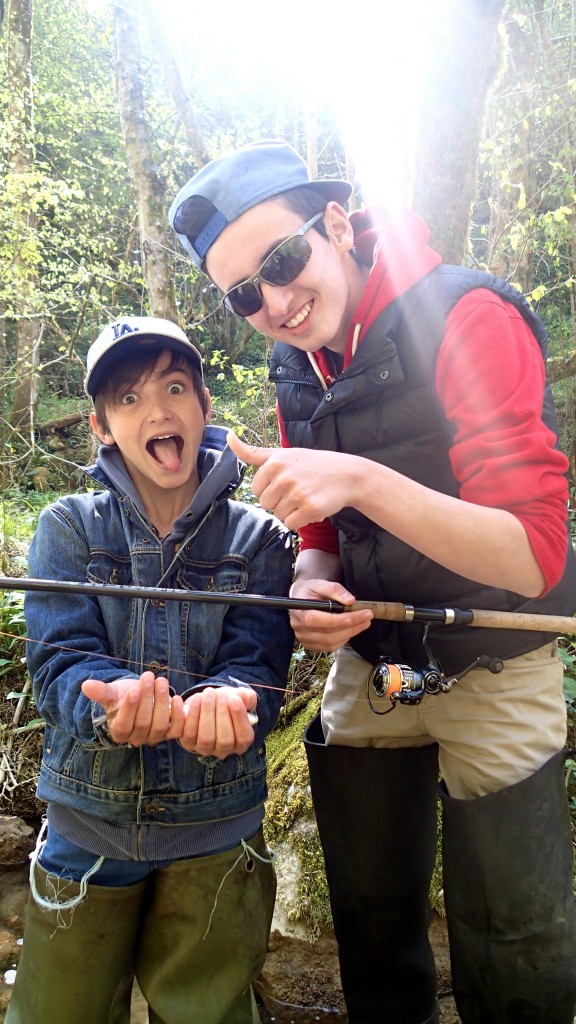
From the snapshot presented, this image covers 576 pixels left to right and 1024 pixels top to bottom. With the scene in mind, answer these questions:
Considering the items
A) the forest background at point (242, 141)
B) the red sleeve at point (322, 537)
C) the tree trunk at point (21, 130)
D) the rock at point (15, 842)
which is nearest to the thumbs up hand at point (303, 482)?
the red sleeve at point (322, 537)

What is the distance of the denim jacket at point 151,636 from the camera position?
185cm

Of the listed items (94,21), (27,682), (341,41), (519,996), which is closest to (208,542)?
(519,996)

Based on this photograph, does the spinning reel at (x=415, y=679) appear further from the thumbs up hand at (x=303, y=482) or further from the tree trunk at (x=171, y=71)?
the tree trunk at (x=171, y=71)

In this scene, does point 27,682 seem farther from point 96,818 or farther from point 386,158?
point 386,158

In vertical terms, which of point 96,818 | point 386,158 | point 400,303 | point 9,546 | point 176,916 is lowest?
point 176,916

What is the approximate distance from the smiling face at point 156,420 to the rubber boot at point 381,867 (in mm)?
1022

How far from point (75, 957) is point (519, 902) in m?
1.20

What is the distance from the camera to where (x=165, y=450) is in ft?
6.75

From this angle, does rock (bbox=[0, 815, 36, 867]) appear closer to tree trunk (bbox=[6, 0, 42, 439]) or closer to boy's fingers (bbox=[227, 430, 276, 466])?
boy's fingers (bbox=[227, 430, 276, 466])

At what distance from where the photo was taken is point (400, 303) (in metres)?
1.76

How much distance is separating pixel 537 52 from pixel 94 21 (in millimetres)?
11804

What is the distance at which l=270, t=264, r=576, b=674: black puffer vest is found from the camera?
1719mm

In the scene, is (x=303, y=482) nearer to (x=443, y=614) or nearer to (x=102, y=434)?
(x=443, y=614)

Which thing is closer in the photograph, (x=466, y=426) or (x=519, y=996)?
(x=466, y=426)
